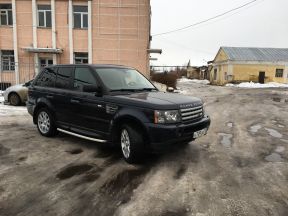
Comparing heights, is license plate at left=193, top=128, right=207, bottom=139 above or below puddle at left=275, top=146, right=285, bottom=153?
above

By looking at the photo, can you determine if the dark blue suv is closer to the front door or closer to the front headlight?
the front headlight

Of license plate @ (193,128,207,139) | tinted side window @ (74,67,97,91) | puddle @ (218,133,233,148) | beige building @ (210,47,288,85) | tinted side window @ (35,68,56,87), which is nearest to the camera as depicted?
license plate @ (193,128,207,139)

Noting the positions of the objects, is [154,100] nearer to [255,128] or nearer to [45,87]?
[45,87]

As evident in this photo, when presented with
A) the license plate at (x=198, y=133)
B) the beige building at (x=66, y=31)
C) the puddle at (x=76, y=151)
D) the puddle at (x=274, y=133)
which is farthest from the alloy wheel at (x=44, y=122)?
the beige building at (x=66, y=31)

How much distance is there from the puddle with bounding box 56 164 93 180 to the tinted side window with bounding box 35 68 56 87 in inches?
104

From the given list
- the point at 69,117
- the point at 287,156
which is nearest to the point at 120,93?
the point at 69,117

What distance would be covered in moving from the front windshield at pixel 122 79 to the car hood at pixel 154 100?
388mm

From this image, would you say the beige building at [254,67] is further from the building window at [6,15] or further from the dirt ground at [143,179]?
the dirt ground at [143,179]

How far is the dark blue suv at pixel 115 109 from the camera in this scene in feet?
16.1

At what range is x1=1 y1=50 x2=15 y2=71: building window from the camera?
2167cm

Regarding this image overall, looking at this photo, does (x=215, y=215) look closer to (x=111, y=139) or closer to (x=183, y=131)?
(x=183, y=131)

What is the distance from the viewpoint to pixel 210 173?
487 cm

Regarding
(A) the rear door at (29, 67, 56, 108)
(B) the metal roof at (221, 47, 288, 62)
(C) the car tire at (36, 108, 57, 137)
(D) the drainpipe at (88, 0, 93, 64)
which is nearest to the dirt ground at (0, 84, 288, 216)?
(C) the car tire at (36, 108, 57, 137)

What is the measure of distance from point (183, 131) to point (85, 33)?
1841 centimetres
